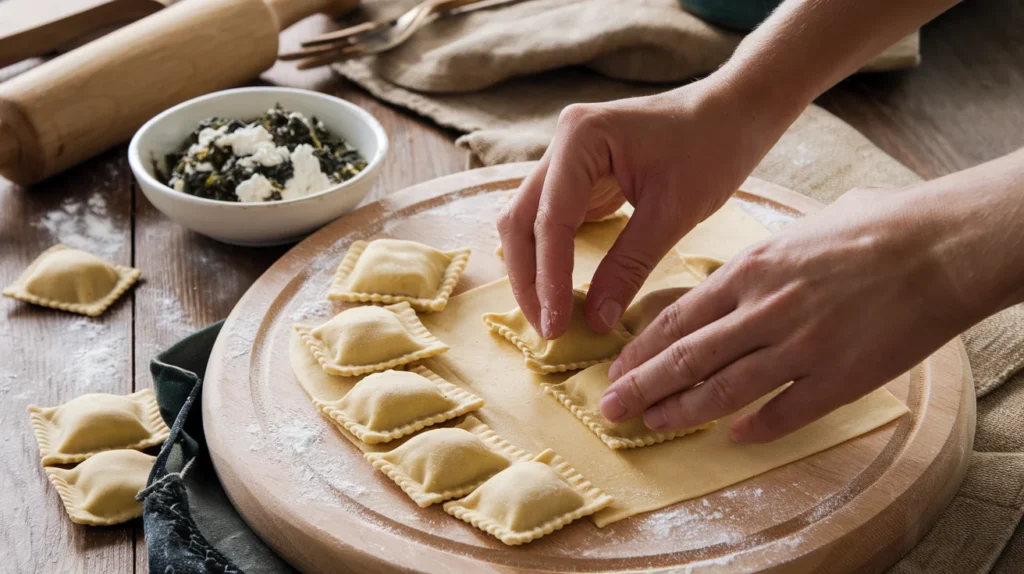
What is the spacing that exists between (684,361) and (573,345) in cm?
42

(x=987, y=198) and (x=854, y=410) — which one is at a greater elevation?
(x=987, y=198)

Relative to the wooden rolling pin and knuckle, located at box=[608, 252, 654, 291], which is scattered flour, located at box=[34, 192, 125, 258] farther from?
knuckle, located at box=[608, 252, 654, 291]

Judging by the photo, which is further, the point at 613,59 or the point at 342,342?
the point at 613,59

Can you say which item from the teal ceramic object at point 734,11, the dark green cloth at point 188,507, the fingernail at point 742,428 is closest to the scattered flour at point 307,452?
the dark green cloth at point 188,507

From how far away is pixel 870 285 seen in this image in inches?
74.1

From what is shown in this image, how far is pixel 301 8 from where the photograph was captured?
3.99m

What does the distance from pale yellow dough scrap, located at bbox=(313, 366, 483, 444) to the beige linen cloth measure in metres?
1.22

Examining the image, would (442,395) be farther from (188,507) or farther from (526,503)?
(188,507)

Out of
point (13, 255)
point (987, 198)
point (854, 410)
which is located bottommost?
point (13, 255)

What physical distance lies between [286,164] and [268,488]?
1201 millimetres

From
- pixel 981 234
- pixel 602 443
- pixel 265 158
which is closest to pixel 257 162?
pixel 265 158

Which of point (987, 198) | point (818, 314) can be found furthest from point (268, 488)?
point (987, 198)

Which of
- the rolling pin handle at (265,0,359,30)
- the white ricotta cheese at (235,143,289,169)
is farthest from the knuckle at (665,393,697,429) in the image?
the rolling pin handle at (265,0,359,30)

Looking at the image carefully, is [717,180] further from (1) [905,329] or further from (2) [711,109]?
(1) [905,329]
